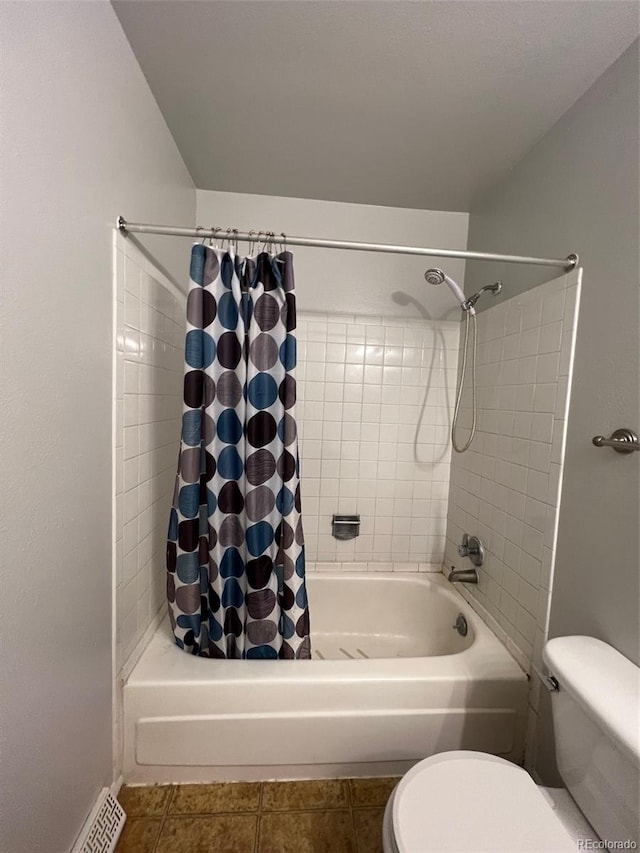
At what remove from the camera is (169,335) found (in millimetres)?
1589

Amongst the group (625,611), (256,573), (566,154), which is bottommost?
(256,573)

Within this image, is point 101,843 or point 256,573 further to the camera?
point 256,573

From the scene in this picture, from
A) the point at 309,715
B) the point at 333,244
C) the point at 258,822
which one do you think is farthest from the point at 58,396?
the point at 258,822

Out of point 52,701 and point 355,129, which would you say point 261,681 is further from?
point 355,129

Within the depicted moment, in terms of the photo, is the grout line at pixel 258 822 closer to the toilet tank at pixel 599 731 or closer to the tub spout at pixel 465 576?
the toilet tank at pixel 599 731

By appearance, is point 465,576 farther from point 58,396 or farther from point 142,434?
point 58,396

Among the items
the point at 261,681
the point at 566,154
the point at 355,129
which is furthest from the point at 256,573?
the point at 566,154

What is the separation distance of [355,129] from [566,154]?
72 cm

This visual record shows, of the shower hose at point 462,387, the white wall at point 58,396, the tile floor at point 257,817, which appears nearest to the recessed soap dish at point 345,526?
the shower hose at point 462,387

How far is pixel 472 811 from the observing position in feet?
2.72

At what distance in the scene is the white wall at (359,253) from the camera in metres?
1.94

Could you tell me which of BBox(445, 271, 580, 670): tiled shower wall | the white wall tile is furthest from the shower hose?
the white wall tile

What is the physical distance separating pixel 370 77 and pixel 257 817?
7.52 feet

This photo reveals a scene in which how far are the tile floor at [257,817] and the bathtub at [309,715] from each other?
3cm
